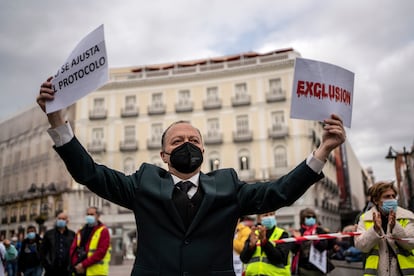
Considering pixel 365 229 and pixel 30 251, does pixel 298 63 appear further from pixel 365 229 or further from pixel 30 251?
pixel 30 251

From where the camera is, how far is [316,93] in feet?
8.28

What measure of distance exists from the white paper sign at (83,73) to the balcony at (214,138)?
34372 millimetres

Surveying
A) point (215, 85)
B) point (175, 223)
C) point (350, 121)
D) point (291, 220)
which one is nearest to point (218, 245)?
point (175, 223)

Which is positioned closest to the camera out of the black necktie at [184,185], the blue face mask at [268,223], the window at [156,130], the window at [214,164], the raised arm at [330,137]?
the raised arm at [330,137]

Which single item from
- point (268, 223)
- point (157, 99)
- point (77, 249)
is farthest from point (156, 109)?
point (268, 223)

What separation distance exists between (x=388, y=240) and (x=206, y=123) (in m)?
33.9

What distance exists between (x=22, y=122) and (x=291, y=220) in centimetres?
2248

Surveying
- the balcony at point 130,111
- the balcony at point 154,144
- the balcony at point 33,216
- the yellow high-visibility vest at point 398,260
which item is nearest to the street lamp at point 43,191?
the balcony at point 33,216

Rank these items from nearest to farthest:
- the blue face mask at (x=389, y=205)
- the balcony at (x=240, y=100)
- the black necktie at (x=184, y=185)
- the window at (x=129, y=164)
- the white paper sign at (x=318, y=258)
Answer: the black necktie at (x=184, y=185)
the blue face mask at (x=389, y=205)
the white paper sign at (x=318, y=258)
the balcony at (x=240, y=100)
the window at (x=129, y=164)

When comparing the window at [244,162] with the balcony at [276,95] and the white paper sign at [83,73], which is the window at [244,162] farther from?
the white paper sign at [83,73]

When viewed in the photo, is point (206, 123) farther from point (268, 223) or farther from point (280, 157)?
point (268, 223)

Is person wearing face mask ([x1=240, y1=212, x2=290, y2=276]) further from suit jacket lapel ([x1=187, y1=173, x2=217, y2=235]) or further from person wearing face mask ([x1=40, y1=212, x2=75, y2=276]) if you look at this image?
suit jacket lapel ([x1=187, y1=173, x2=217, y2=235])

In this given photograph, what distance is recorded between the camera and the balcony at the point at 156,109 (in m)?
38.3

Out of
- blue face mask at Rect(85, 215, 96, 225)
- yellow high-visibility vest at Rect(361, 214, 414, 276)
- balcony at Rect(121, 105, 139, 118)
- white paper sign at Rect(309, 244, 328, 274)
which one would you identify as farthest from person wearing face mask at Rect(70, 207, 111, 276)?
balcony at Rect(121, 105, 139, 118)
